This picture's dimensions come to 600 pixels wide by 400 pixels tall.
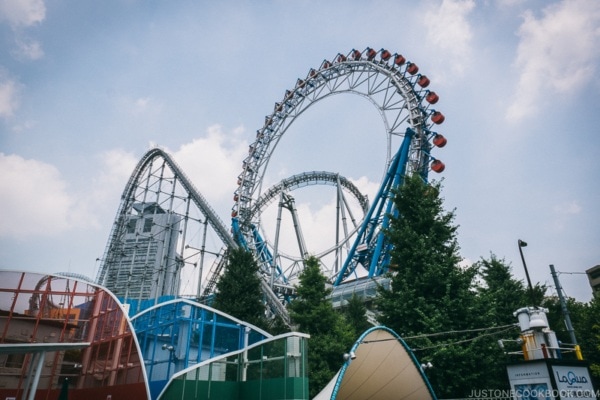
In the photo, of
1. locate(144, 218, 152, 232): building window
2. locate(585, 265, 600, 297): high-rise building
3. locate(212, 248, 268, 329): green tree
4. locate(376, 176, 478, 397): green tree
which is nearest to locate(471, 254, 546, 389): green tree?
locate(376, 176, 478, 397): green tree

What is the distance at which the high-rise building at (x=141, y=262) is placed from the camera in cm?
4441

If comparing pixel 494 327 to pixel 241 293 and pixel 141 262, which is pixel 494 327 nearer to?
pixel 241 293

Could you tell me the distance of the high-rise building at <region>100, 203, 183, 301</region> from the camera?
44.4 metres

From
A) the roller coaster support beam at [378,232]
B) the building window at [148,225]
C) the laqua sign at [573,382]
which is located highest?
the building window at [148,225]

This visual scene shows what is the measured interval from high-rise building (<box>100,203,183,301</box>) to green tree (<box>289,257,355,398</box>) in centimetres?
2361

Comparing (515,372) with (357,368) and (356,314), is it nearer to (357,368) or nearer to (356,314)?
(357,368)

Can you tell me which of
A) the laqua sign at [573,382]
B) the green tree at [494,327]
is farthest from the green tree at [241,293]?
the laqua sign at [573,382]

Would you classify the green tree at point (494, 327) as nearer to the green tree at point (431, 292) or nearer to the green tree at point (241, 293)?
the green tree at point (431, 292)

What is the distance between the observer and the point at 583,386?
30.0 feet

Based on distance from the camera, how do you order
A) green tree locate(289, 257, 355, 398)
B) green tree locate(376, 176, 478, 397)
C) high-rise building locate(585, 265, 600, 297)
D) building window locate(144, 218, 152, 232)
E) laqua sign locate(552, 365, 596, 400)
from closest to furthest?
laqua sign locate(552, 365, 596, 400), green tree locate(376, 176, 478, 397), green tree locate(289, 257, 355, 398), high-rise building locate(585, 265, 600, 297), building window locate(144, 218, 152, 232)

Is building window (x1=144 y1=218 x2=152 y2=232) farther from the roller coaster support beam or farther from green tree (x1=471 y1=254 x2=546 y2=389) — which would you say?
green tree (x1=471 y1=254 x2=546 y2=389)

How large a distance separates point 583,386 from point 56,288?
19154 mm

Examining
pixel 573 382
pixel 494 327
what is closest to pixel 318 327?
pixel 494 327

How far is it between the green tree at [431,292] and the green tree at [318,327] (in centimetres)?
352
